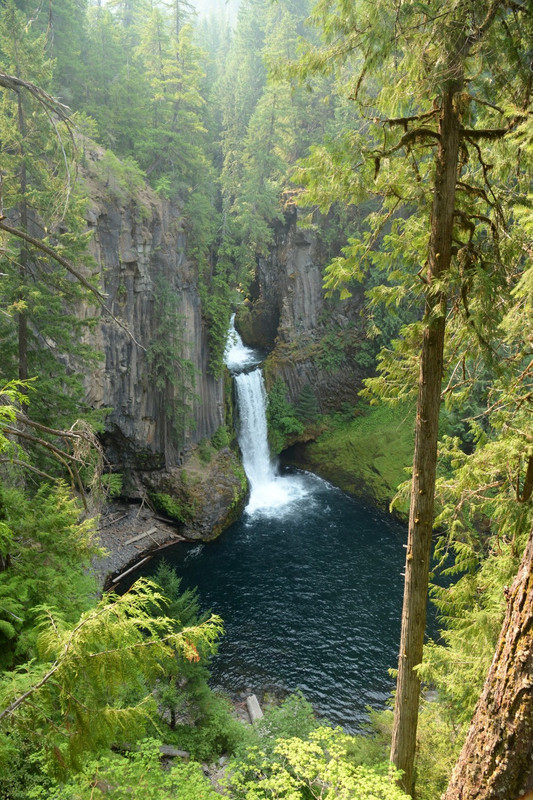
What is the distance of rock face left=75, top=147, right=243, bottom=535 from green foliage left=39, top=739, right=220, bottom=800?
13.2 meters

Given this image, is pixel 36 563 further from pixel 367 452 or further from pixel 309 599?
pixel 367 452

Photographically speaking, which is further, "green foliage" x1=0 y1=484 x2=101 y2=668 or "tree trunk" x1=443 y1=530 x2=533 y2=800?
"green foliage" x1=0 y1=484 x2=101 y2=668

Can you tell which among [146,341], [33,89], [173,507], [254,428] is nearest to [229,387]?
[254,428]

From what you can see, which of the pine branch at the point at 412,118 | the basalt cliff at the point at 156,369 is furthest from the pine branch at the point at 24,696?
the basalt cliff at the point at 156,369

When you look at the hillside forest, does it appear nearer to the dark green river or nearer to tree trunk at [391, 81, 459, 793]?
tree trunk at [391, 81, 459, 793]

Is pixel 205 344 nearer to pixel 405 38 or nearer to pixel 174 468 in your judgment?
pixel 174 468

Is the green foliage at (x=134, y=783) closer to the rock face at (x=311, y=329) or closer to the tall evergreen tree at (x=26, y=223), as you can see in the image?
the tall evergreen tree at (x=26, y=223)

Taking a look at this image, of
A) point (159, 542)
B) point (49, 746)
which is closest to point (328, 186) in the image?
point (49, 746)

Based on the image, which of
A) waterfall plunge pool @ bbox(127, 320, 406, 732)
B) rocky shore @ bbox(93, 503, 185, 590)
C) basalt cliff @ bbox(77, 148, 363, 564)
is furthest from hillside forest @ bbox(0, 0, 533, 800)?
waterfall plunge pool @ bbox(127, 320, 406, 732)

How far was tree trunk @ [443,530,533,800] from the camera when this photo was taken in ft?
9.98

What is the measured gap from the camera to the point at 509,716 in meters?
3.09

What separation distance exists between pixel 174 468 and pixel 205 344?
6.57 meters

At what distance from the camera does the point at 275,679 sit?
1273 centimetres

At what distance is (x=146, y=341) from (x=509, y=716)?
18.3 metres
